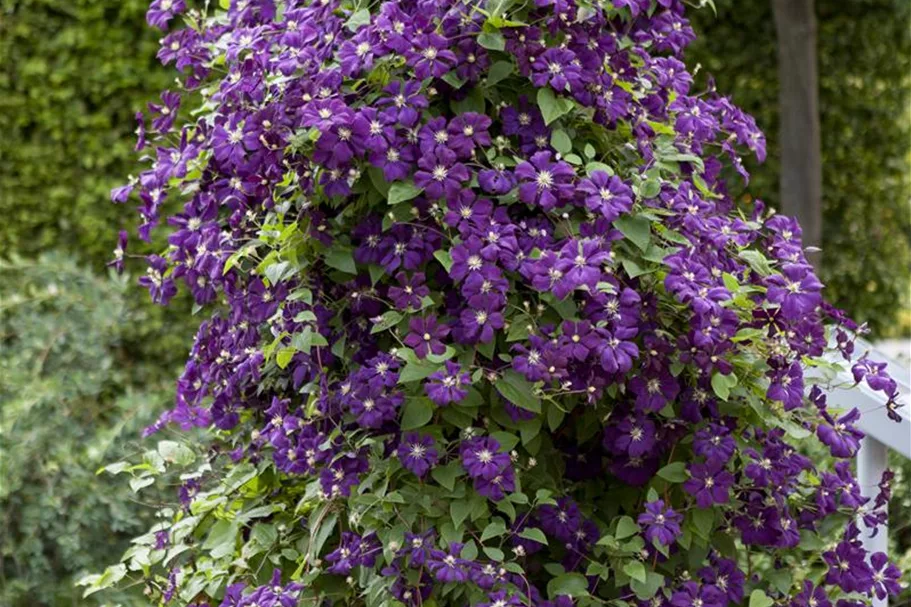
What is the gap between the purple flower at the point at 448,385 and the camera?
64.6 inches

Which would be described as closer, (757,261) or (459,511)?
(459,511)

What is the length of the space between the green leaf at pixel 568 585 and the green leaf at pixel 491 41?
28.6 inches

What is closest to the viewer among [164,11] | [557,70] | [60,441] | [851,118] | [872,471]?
[557,70]

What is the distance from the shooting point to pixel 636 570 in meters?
1.74

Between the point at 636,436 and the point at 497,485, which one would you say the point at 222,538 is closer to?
the point at 497,485

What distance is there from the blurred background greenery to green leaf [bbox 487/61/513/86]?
1.82 metres

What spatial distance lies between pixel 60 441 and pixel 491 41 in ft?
6.76

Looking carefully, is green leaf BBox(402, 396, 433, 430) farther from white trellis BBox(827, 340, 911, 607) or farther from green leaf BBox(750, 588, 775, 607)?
white trellis BBox(827, 340, 911, 607)

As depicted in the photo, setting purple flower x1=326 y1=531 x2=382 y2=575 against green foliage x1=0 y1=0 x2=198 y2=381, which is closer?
purple flower x1=326 y1=531 x2=382 y2=575

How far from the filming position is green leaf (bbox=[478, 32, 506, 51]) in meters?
1.71

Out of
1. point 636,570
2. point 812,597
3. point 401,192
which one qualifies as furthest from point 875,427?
point 401,192

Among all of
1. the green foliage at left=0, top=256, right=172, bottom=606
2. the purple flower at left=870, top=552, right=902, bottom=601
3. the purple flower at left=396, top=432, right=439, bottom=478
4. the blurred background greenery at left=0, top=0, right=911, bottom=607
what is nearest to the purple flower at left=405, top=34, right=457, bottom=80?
the purple flower at left=396, top=432, right=439, bottom=478

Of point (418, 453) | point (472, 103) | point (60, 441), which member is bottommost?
point (60, 441)

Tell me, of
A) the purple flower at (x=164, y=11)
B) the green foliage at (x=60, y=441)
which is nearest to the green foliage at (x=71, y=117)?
the green foliage at (x=60, y=441)
